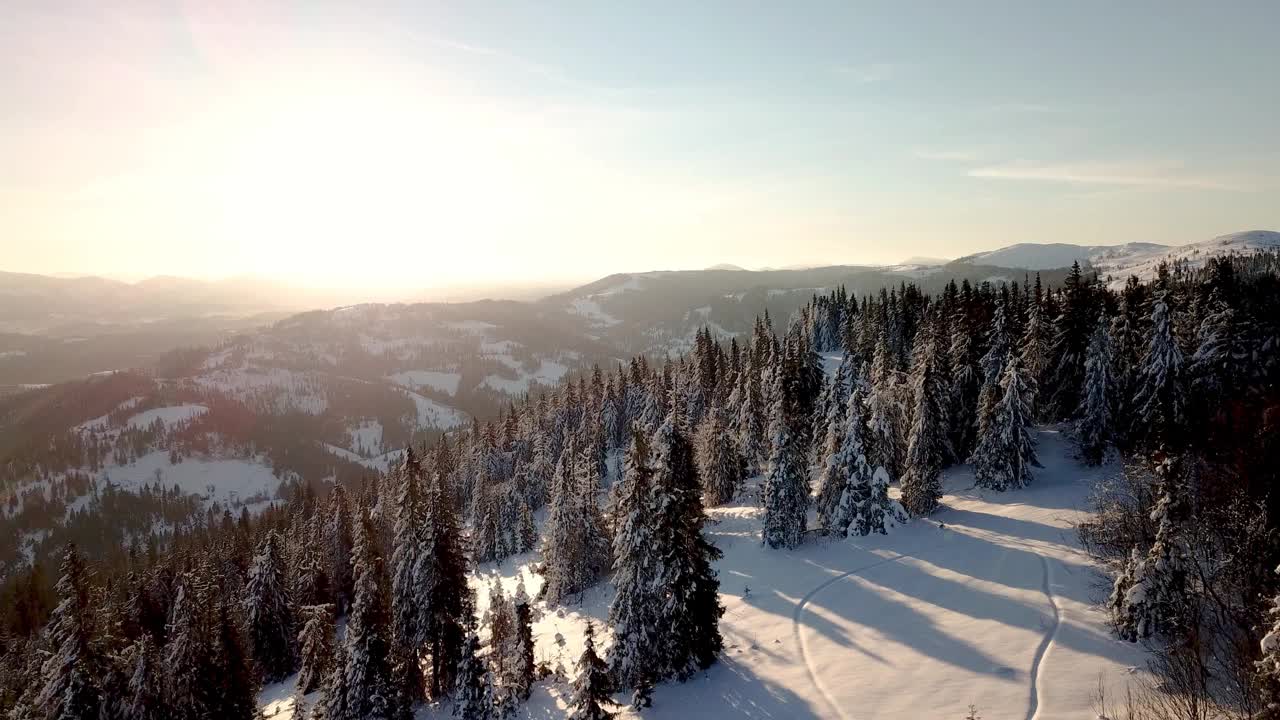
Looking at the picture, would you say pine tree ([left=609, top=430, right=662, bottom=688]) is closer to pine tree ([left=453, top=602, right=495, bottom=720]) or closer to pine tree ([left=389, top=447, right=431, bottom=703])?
pine tree ([left=453, top=602, right=495, bottom=720])

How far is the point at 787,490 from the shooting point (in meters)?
44.7

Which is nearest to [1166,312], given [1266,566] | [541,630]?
[1266,566]

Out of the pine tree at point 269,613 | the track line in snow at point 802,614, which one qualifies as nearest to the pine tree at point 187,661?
the pine tree at point 269,613

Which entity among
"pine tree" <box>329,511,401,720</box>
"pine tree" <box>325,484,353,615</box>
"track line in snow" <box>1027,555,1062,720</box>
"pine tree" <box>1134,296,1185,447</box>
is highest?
"pine tree" <box>1134,296,1185,447</box>

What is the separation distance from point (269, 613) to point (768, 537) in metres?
48.8

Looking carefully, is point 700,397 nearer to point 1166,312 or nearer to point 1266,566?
point 1166,312

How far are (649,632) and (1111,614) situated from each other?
817 inches

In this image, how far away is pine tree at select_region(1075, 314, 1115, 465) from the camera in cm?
4466

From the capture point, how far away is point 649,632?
100ft

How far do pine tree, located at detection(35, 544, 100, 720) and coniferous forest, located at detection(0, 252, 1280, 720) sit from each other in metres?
0.11

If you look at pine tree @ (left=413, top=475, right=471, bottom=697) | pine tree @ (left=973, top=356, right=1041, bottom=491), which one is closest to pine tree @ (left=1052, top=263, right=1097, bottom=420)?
pine tree @ (left=973, top=356, right=1041, bottom=491)

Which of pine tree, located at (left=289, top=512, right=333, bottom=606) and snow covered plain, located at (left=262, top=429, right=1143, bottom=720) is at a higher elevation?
snow covered plain, located at (left=262, top=429, right=1143, bottom=720)

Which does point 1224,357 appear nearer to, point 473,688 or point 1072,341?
point 1072,341

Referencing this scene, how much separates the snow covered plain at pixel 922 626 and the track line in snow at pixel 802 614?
10 cm
